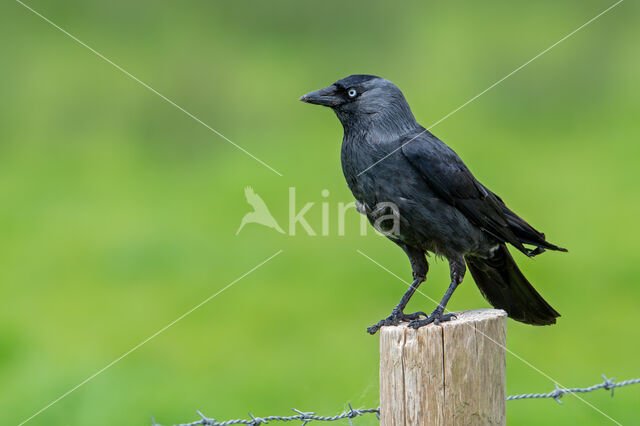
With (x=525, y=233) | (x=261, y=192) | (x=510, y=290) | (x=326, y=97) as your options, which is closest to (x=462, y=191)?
(x=525, y=233)

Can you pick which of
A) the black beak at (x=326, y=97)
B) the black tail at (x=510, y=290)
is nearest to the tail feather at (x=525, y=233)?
the black tail at (x=510, y=290)

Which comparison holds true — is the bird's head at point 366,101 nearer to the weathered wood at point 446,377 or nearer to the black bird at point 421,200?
the black bird at point 421,200

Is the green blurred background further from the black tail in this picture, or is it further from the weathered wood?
the black tail

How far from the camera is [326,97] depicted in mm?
4406

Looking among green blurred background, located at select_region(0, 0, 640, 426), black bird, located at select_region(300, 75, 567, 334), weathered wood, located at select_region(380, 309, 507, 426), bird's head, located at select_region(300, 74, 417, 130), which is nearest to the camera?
weathered wood, located at select_region(380, 309, 507, 426)

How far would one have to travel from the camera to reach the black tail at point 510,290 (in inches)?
173

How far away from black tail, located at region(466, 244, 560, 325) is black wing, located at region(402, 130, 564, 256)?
154mm

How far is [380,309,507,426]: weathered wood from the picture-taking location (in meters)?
2.79

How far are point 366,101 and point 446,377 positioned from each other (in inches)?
79.0

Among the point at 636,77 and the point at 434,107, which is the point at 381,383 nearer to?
the point at 434,107

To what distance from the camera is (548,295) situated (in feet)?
33.7

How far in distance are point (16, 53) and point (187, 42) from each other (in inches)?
144

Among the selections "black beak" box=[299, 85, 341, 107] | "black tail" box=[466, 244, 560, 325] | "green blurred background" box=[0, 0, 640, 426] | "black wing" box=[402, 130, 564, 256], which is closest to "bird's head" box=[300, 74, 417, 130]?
"black beak" box=[299, 85, 341, 107]

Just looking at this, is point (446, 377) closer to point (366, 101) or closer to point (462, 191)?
point (462, 191)
